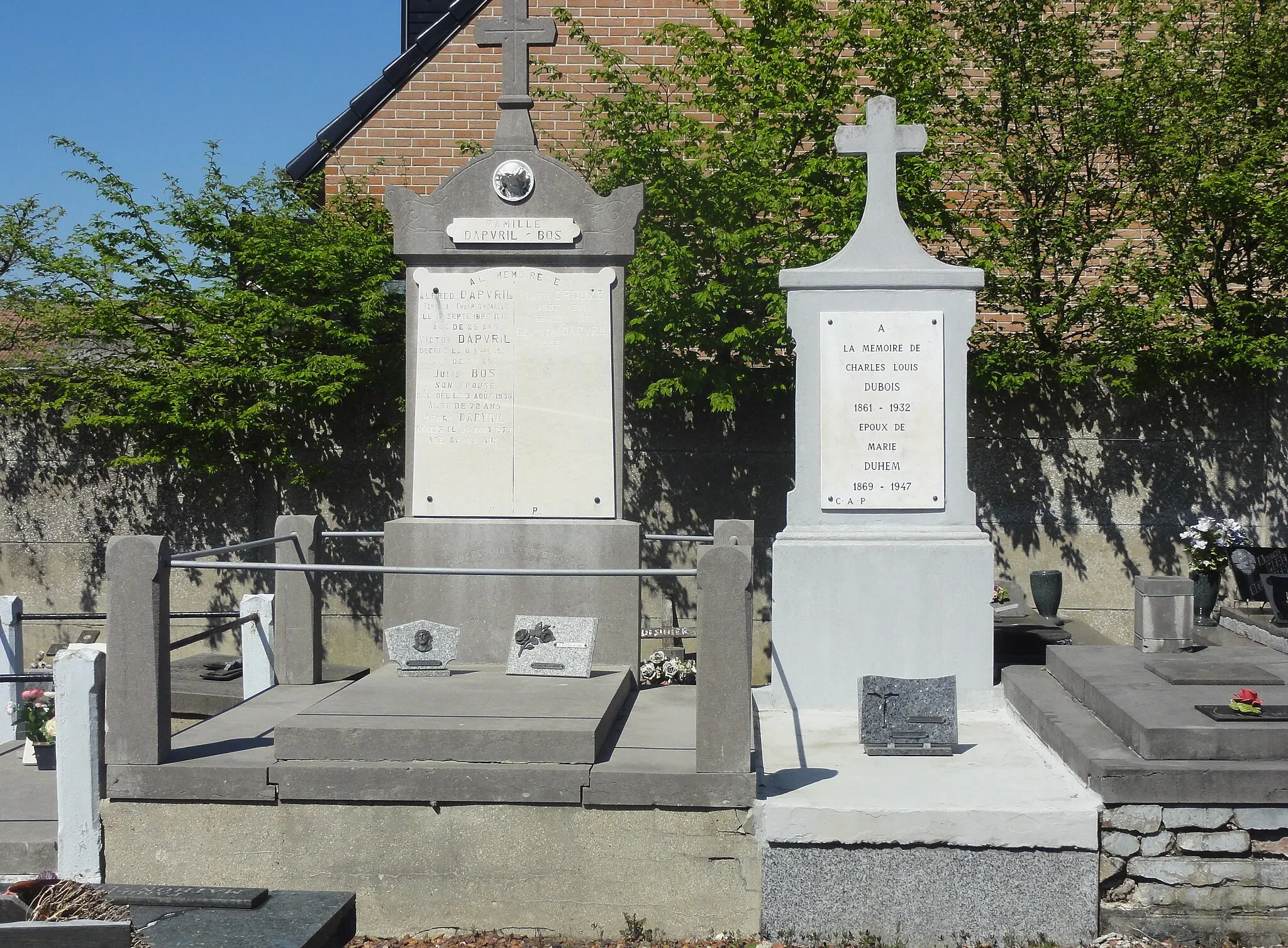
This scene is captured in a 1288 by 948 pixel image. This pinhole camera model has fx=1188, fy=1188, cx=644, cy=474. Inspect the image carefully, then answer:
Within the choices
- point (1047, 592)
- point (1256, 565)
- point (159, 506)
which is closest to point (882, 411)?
point (1047, 592)

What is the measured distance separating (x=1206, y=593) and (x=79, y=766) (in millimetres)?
8188

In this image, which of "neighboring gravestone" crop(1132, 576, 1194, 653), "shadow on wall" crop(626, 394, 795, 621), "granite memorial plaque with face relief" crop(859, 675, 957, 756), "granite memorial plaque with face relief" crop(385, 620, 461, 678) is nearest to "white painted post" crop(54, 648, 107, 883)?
"granite memorial plaque with face relief" crop(385, 620, 461, 678)

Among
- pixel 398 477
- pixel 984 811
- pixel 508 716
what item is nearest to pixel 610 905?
pixel 508 716

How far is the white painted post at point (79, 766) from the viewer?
4898mm

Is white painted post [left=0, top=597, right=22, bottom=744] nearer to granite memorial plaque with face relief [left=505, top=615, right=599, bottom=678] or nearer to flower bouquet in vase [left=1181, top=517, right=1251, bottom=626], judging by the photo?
granite memorial plaque with face relief [left=505, top=615, right=599, bottom=678]

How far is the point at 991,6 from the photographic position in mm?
11094

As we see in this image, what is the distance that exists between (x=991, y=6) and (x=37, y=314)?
902cm

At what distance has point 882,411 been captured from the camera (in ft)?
23.5

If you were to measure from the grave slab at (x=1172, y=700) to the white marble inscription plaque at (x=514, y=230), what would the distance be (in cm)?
375

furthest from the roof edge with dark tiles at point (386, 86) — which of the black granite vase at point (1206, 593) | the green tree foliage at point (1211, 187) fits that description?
the black granite vase at point (1206, 593)

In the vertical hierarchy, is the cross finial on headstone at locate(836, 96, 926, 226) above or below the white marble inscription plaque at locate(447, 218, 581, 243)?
above

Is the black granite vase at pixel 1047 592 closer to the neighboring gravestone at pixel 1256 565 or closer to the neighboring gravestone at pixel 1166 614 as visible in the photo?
the neighboring gravestone at pixel 1256 565

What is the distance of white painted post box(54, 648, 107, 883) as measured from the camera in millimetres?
4898

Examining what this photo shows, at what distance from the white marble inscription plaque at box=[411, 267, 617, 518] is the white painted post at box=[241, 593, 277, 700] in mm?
1100
